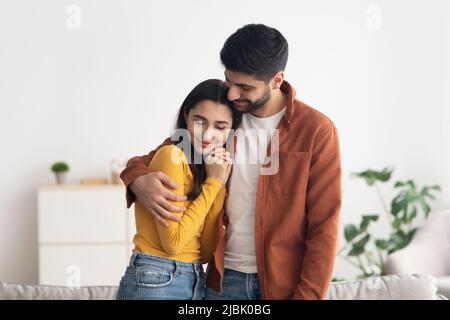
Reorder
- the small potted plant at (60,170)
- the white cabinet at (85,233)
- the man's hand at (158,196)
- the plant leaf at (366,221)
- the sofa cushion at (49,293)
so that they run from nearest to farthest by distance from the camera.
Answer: the man's hand at (158,196) < the sofa cushion at (49,293) < the plant leaf at (366,221) < the white cabinet at (85,233) < the small potted plant at (60,170)

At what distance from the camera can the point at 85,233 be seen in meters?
4.18

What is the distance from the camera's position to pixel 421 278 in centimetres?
220

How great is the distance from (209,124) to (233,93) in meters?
0.09

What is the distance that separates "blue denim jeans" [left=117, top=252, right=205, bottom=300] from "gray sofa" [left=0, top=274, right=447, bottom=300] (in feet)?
2.05

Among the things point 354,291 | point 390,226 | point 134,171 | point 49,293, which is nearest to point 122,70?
point 390,226

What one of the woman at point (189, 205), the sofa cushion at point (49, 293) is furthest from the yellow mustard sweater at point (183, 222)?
the sofa cushion at point (49, 293)

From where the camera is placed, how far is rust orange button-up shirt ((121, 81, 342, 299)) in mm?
1502

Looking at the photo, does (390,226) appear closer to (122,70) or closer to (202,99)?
(122,70)

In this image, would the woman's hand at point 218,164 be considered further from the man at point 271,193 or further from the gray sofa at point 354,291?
the gray sofa at point 354,291

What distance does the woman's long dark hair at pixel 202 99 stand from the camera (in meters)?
1.55

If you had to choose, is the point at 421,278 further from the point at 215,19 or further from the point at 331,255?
the point at 215,19

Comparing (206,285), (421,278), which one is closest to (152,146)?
(421,278)

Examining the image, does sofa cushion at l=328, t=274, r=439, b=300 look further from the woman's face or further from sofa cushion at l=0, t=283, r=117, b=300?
the woman's face

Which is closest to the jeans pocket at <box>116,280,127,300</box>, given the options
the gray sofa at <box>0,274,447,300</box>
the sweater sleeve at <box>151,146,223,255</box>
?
the sweater sleeve at <box>151,146,223,255</box>
